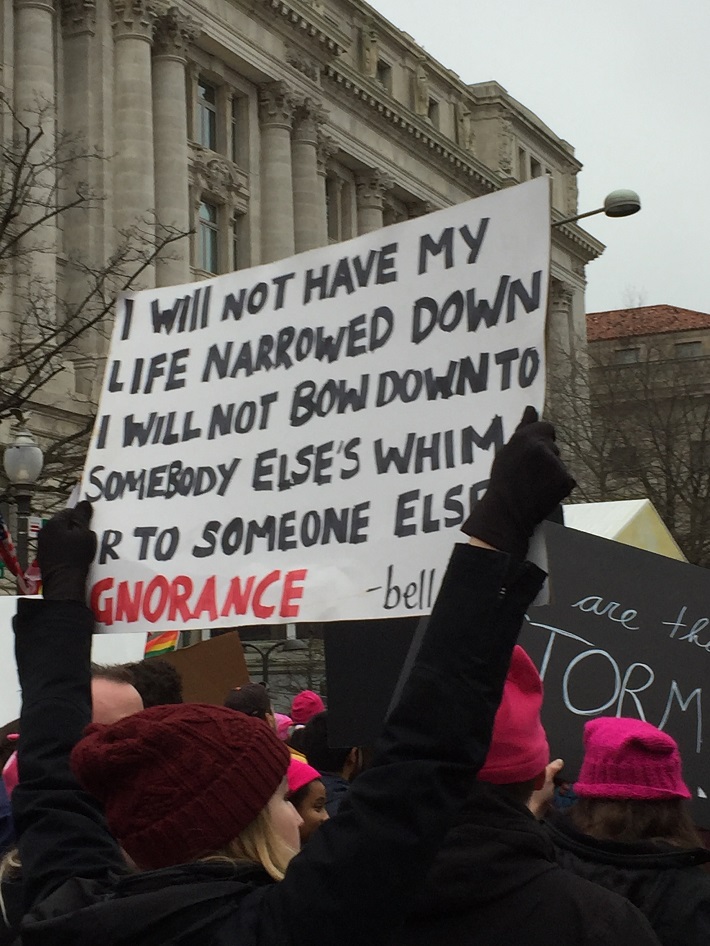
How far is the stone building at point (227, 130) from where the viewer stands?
3197cm

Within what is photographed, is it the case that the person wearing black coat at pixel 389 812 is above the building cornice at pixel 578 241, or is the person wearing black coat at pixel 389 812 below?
below

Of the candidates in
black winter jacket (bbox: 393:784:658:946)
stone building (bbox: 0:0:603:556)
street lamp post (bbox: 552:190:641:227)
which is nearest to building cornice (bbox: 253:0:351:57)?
stone building (bbox: 0:0:603:556)

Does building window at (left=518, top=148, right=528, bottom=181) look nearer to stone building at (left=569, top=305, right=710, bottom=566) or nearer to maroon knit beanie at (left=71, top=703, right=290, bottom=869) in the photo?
stone building at (left=569, top=305, right=710, bottom=566)

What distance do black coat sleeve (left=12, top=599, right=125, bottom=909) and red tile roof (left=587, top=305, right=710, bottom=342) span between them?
34.2 metres

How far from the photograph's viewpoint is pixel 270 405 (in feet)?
11.7

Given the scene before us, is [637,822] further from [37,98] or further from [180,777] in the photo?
[37,98]

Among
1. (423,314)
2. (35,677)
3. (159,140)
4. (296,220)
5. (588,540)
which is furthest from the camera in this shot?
(296,220)

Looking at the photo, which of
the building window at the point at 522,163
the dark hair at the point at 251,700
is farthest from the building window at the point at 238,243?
the dark hair at the point at 251,700

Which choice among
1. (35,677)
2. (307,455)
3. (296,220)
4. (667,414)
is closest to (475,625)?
(35,677)

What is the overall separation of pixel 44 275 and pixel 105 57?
6642mm

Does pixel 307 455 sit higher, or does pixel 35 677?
pixel 307 455

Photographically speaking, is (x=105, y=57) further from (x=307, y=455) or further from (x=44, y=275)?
(x=307, y=455)

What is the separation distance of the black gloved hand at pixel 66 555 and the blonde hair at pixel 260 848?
85cm

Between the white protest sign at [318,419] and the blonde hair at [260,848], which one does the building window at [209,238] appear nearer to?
the white protest sign at [318,419]
